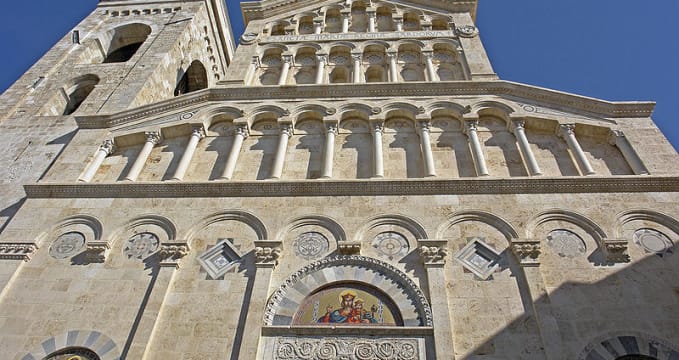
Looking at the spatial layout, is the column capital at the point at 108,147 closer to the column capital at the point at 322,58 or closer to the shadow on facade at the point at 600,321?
the column capital at the point at 322,58

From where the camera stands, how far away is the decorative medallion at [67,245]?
873 centimetres

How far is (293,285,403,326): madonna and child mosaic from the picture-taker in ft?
23.9

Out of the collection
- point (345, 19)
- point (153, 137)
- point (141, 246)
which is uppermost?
point (345, 19)

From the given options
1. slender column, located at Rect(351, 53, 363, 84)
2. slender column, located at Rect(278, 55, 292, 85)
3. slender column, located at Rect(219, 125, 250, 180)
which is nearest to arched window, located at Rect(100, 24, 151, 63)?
slender column, located at Rect(278, 55, 292, 85)

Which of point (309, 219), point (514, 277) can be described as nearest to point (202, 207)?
point (309, 219)

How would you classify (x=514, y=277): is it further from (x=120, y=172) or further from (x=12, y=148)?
(x=12, y=148)

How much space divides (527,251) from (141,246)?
635cm

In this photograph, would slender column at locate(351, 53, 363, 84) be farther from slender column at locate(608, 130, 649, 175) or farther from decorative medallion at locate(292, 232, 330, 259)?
slender column at locate(608, 130, 649, 175)

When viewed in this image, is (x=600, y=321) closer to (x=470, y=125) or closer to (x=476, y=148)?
(x=476, y=148)

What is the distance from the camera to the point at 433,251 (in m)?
8.03

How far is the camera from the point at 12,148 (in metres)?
12.5

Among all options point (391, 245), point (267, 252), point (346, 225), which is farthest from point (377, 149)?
point (267, 252)

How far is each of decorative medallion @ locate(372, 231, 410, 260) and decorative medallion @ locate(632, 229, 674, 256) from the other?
370 centimetres

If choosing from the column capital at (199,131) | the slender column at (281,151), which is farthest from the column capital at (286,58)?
the column capital at (199,131)
